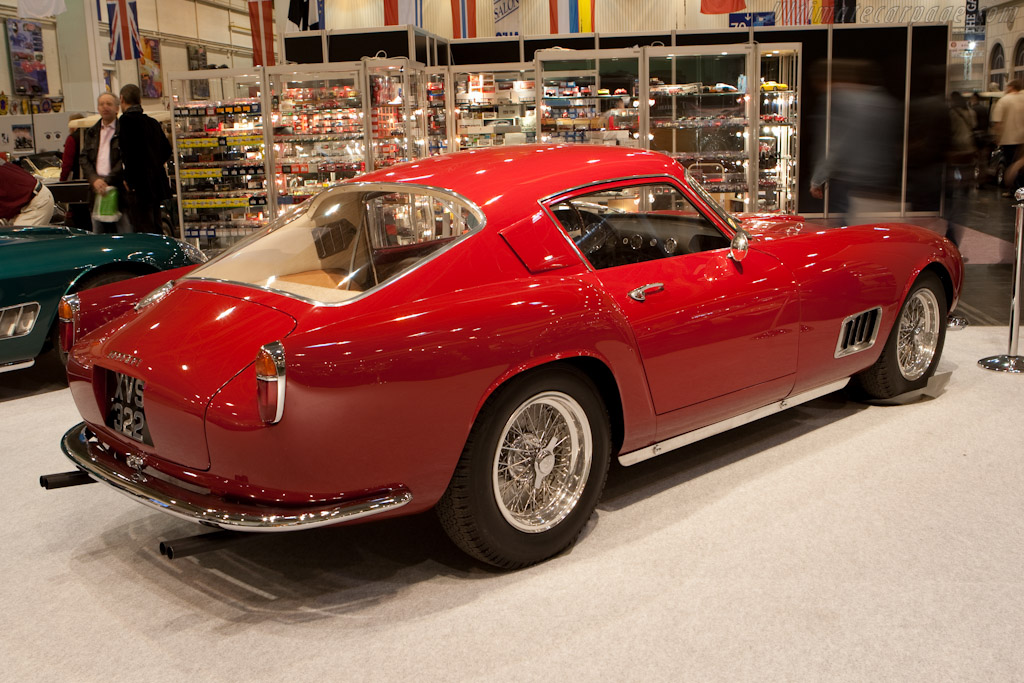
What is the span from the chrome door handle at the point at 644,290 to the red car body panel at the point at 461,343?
29 millimetres


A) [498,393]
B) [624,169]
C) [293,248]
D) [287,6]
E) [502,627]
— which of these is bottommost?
[502,627]

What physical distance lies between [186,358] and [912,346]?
148 inches

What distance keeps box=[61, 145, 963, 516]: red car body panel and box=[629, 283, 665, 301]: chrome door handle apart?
29 millimetres

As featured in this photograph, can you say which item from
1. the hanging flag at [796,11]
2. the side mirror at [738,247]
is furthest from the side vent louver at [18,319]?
the hanging flag at [796,11]

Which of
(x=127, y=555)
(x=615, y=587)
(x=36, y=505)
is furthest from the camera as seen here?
(x=36, y=505)

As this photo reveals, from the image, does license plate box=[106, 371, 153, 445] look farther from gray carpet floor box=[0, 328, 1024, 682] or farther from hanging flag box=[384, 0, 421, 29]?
hanging flag box=[384, 0, 421, 29]

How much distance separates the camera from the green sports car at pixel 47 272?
5.34 meters

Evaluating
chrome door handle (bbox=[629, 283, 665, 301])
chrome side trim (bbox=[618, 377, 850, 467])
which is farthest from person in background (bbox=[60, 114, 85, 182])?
chrome door handle (bbox=[629, 283, 665, 301])

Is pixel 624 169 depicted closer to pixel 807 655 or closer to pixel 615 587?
pixel 615 587

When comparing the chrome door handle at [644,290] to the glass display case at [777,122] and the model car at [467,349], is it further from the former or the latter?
the glass display case at [777,122]

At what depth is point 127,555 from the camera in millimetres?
3389

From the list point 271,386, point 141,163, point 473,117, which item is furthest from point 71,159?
point 271,386

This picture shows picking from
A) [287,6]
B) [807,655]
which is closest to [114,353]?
[807,655]

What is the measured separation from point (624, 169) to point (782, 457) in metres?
1.51
